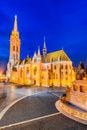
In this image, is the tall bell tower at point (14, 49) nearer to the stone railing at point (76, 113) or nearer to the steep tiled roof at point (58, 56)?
the steep tiled roof at point (58, 56)

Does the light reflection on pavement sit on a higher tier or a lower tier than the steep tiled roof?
lower

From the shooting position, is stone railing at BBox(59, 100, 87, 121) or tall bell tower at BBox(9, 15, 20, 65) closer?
stone railing at BBox(59, 100, 87, 121)

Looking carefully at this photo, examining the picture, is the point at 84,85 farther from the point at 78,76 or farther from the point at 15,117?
the point at 15,117

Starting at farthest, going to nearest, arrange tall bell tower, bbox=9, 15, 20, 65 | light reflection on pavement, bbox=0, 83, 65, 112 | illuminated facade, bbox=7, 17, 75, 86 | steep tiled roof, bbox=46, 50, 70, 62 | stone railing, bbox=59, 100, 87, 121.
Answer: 1. tall bell tower, bbox=9, 15, 20, 65
2. steep tiled roof, bbox=46, 50, 70, 62
3. illuminated facade, bbox=7, 17, 75, 86
4. light reflection on pavement, bbox=0, 83, 65, 112
5. stone railing, bbox=59, 100, 87, 121

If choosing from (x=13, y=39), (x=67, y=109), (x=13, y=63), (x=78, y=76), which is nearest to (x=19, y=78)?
(x=13, y=63)

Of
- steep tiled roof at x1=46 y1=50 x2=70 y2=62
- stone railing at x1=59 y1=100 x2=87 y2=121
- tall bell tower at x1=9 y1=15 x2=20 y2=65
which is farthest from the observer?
tall bell tower at x1=9 y1=15 x2=20 y2=65

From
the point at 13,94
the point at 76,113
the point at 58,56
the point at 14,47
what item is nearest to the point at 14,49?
the point at 14,47

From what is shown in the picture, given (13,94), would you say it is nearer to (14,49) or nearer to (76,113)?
(76,113)

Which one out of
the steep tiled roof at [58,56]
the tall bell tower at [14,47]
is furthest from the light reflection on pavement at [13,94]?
the tall bell tower at [14,47]

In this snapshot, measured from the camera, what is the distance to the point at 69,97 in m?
28.1

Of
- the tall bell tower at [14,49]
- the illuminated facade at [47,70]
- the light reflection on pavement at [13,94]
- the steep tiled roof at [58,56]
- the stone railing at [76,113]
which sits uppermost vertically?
the tall bell tower at [14,49]

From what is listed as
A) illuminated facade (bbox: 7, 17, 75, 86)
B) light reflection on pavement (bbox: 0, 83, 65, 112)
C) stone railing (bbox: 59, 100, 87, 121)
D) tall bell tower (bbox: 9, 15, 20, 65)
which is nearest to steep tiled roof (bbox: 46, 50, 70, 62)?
illuminated facade (bbox: 7, 17, 75, 86)

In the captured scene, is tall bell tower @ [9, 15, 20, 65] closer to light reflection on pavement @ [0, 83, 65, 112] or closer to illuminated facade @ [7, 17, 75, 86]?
illuminated facade @ [7, 17, 75, 86]

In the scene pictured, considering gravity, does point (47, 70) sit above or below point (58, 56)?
below
